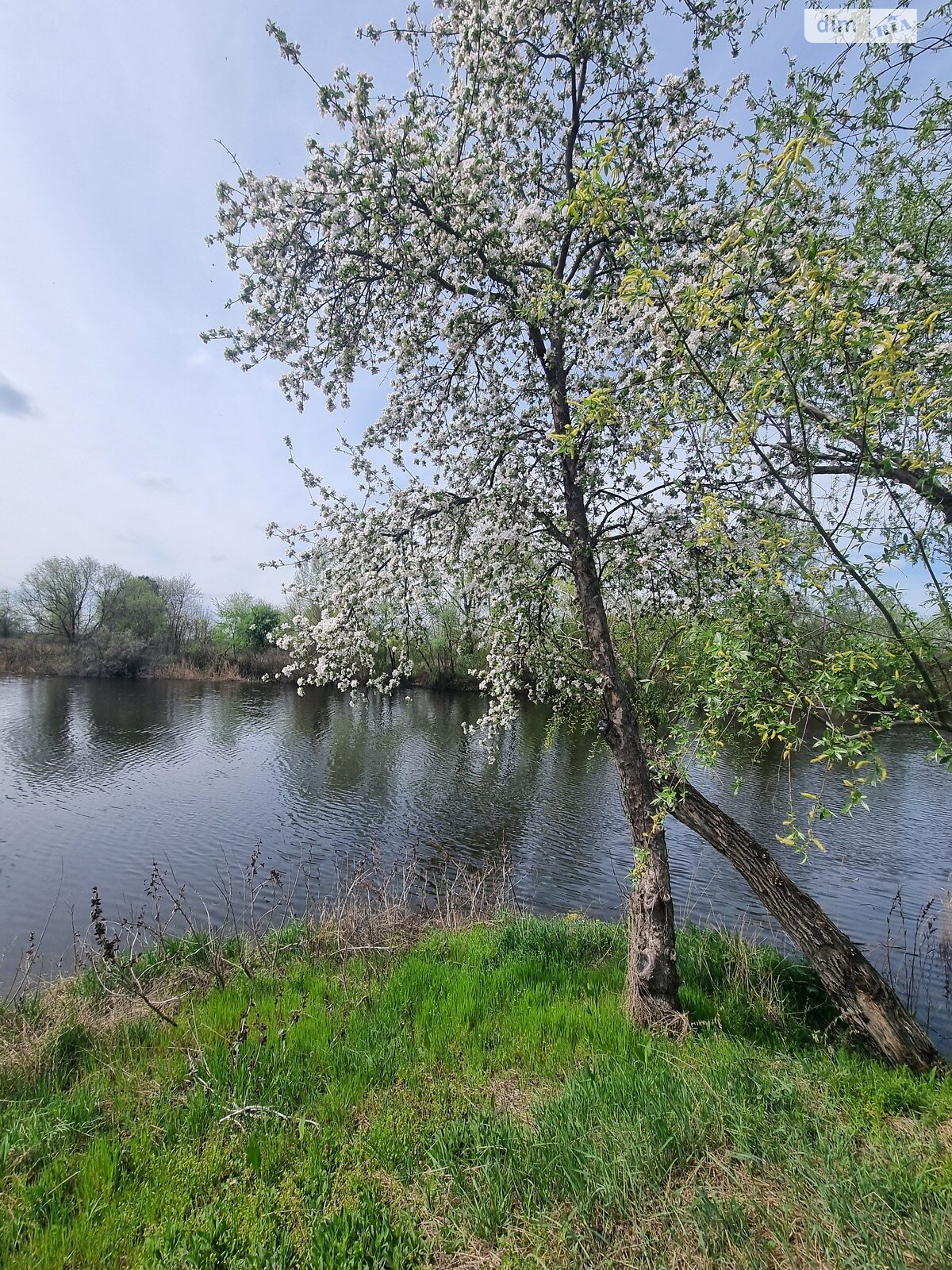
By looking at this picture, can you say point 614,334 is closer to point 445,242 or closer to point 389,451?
point 445,242

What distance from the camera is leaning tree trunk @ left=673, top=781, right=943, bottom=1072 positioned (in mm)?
4543

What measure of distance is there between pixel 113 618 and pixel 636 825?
210ft

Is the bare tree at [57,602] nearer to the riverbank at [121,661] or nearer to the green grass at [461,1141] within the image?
→ the riverbank at [121,661]

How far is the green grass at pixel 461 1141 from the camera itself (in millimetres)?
2604

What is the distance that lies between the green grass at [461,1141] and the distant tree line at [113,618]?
51.1 m

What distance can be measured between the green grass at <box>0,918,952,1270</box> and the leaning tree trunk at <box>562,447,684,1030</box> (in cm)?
34

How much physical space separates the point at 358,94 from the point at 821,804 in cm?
625

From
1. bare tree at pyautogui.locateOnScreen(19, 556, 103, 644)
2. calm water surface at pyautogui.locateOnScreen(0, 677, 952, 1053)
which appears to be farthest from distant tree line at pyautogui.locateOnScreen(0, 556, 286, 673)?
calm water surface at pyautogui.locateOnScreen(0, 677, 952, 1053)

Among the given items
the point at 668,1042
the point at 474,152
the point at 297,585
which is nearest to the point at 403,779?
the point at 297,585

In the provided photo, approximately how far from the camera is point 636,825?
509 centimetres

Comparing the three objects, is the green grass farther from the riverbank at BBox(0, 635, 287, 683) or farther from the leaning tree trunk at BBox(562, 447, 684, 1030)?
the riverbank at BBox(0, 635, 287, 683)

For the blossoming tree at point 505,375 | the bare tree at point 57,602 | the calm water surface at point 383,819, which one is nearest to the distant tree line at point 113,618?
A: the bare tree at point 57,602

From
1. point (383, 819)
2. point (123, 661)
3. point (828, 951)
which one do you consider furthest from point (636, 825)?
point (123, 661)

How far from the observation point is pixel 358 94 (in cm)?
488
